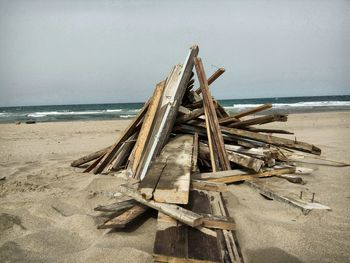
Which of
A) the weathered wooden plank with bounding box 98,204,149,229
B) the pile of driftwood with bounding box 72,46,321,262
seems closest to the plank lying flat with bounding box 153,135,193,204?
the pile of driftwood with bounding box 72,46,321,262

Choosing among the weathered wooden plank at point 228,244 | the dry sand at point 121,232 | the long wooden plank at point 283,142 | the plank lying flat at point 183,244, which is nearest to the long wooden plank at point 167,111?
the dry sand at point 121,232

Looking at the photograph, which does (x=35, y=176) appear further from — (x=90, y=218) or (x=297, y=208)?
(x=297, y=208)

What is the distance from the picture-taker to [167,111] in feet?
14.9

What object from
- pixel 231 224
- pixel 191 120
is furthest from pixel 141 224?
pixel 191 120

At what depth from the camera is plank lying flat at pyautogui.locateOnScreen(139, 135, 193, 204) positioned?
242cm

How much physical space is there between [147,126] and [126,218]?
2110mm

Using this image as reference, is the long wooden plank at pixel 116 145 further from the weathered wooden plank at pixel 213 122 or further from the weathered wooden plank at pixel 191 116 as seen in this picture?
the weathered wooden plank at pixel 213 122

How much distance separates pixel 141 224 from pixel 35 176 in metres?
2.99

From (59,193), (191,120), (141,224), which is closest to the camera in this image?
(141,224)

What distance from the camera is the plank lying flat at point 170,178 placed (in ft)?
7.95

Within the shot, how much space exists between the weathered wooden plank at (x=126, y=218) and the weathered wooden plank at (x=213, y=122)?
183cm

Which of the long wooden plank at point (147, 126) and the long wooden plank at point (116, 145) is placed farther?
the long wooden plank at point (116, 145)

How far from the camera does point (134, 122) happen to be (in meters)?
4.95

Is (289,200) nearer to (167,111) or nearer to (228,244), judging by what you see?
(228,244)
